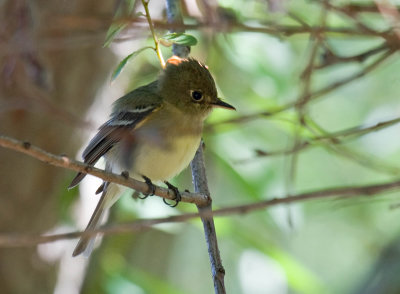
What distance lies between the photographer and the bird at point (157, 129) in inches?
135

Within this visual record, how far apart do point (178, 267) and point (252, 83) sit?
3.10 meters

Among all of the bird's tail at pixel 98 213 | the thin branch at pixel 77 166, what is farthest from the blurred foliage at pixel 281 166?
the bird's tail at pixel 98 213

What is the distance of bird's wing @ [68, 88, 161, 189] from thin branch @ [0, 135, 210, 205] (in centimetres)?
66

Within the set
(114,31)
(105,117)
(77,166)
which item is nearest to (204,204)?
(114,31)

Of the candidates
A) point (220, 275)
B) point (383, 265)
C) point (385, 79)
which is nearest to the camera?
point (220, 275)

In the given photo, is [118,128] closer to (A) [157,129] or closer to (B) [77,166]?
(A) [157,129]

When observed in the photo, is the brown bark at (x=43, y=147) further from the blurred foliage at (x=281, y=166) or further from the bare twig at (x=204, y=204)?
the bare twig at (x=204, y=204)

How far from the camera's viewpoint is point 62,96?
4715mm

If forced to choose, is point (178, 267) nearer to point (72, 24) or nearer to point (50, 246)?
point (50, 246)

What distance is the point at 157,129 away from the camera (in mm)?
3498

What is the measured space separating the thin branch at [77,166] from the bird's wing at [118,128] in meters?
0.66

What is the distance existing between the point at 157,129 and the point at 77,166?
154cm

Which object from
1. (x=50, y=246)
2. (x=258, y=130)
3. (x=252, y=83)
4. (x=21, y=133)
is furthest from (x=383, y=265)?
(x=21, y=133)

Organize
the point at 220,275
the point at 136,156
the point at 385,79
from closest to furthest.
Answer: the point at 220,275 → the point at 136,156 → the point at 385,79
